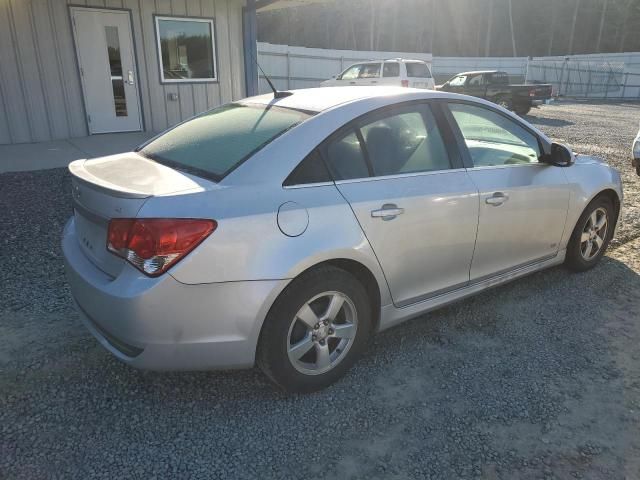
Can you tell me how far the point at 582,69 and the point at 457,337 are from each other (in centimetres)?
3502

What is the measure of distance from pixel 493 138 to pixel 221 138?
202 cm

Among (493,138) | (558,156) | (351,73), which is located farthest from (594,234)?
(351,73)

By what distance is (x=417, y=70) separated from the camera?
17.9 m

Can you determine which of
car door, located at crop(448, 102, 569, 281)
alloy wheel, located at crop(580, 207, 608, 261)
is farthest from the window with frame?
alloy wheel, located at crop(580, 207, 608, 261)

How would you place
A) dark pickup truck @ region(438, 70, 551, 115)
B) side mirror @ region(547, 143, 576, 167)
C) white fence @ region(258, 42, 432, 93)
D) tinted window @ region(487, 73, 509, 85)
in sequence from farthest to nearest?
white fence @ region(258, 42, 432, 93)
tinted window @ region(487, 73, 509, 85)
dark pickup truck @ region(438, 70, 551, 115)
side mirror @ region(547, 143, 576, 167)

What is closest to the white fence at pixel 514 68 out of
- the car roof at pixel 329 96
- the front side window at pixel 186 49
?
the front side window at pixel 186 49

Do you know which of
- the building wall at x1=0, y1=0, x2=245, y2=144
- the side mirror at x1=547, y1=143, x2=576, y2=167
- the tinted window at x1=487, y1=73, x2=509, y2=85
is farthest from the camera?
the tinted window at x1=487, y1=73, x2=509, y2=85

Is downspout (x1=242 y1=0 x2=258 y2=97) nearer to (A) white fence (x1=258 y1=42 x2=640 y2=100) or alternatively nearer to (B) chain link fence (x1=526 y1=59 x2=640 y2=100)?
(A) white fence (x1=258 y1=42 x2=640 y2=100)

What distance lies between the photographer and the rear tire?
13.6ft

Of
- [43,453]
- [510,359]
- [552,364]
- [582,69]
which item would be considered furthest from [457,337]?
[582,69]

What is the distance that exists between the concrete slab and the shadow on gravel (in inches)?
200

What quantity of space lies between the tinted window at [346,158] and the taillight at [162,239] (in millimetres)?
773

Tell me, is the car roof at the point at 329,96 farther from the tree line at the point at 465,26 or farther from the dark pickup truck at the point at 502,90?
the tree line at the point at 465,26

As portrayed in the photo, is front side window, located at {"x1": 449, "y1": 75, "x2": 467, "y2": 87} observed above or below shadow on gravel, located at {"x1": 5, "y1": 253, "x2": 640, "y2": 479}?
above
